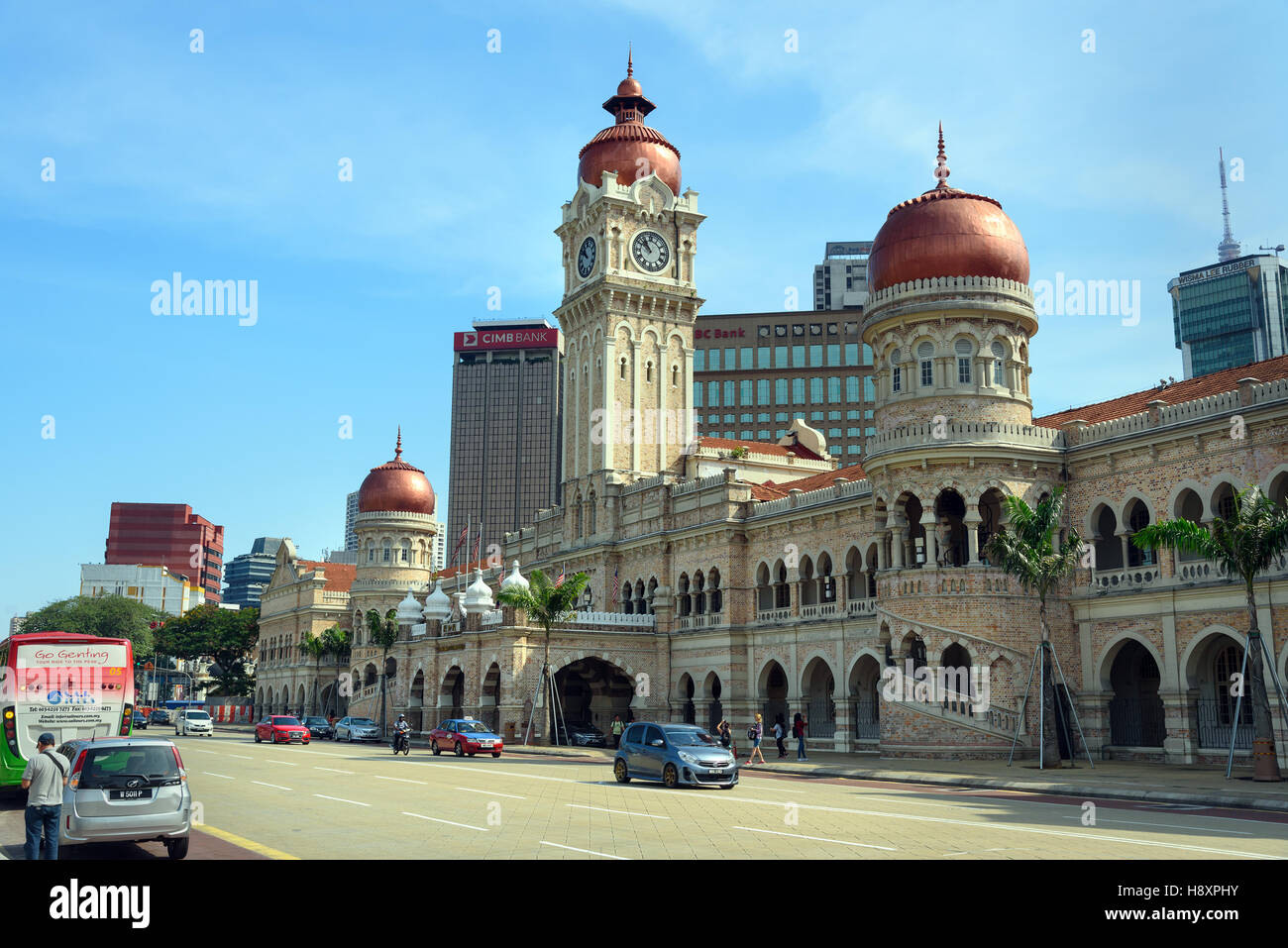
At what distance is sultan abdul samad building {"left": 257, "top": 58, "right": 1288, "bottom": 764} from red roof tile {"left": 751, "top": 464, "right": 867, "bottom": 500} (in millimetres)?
313

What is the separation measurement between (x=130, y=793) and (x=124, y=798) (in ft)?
0.29

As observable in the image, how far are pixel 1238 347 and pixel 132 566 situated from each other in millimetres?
171629

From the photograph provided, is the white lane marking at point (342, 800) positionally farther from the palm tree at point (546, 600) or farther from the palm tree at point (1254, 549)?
the palm tree at point (546, 600)

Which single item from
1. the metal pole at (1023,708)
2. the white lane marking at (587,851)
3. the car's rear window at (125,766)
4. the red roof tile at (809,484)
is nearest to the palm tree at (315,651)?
the red roof tile at (809,484)

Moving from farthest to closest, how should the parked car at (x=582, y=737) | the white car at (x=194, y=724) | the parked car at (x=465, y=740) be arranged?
the white car at (x=194, y=724)
the parked car at (x=582, y=737)
the parked car at (x=465, y=740)

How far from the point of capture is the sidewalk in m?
23.0

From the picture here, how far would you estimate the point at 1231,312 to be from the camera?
17025cm

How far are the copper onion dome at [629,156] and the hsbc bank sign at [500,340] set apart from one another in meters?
126

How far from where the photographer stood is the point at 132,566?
183 meters

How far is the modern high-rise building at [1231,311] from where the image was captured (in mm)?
165375

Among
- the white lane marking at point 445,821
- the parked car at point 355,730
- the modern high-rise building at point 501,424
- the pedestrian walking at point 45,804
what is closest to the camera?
the pedestrian walking at point 45,804

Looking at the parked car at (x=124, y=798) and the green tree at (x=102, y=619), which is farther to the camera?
the green tree at (x=102, y=619)

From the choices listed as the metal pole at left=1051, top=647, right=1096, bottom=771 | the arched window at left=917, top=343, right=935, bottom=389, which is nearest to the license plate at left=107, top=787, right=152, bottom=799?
the metal pole at left=1051, top=647, right=1096, bottom=771

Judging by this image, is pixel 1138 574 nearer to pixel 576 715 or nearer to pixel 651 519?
pixel 651 519
